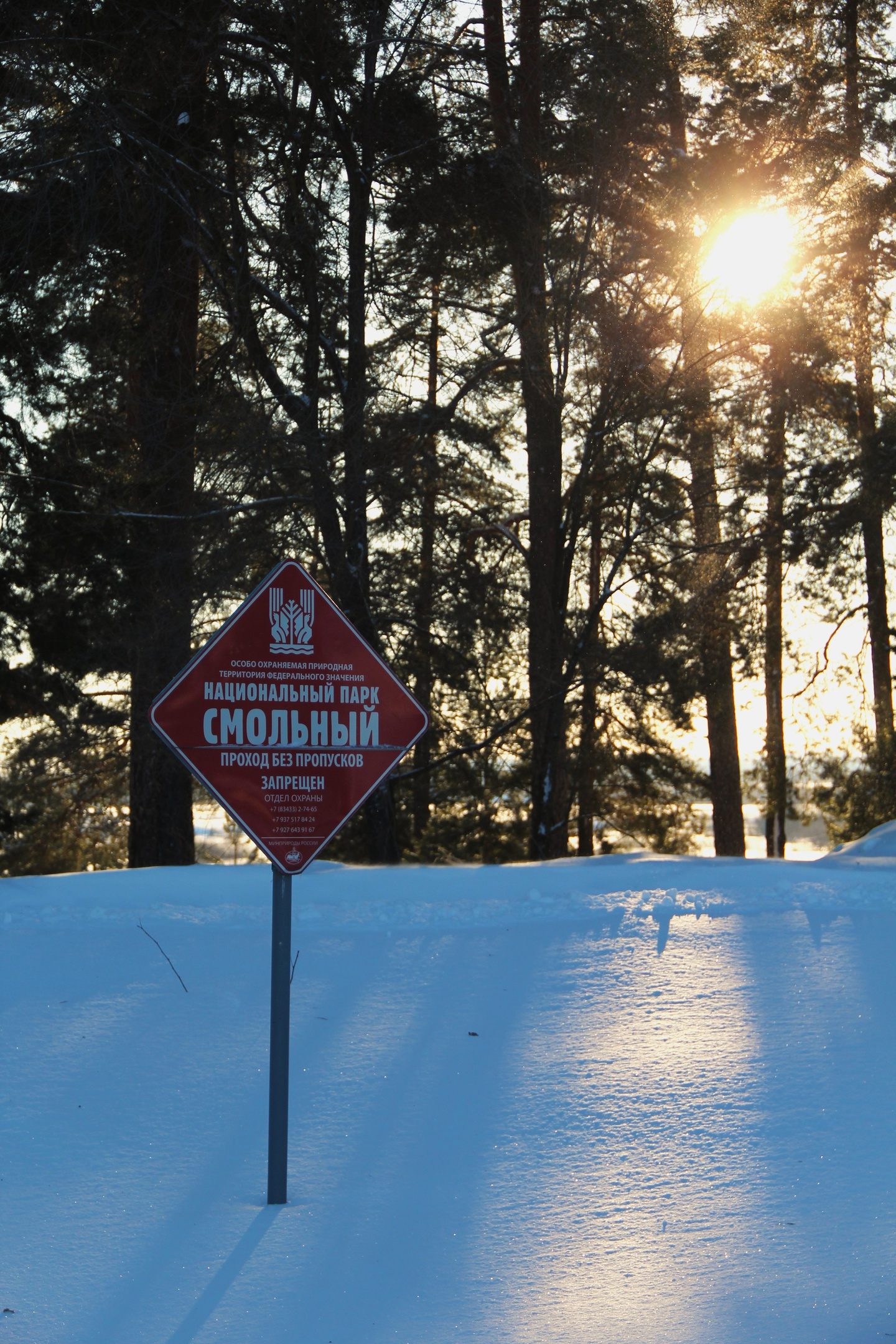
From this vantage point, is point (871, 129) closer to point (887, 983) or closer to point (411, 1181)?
point (887, 983)

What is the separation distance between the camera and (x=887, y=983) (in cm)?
596

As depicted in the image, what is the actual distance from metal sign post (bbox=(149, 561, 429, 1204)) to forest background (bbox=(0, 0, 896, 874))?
7.32m

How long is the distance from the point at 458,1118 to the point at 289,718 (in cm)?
166

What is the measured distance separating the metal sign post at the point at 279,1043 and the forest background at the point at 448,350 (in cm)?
764

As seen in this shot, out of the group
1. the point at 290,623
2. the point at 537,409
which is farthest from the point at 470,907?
the point at 537,409

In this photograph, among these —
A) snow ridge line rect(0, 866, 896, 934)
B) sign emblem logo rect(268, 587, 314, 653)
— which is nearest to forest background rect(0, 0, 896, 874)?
snow ridge line rect(0, 866, 896, 934)

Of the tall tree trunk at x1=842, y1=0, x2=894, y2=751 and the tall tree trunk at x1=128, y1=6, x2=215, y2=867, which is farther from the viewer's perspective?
the tall tree trunk at x1=842, y1=0, x2=894, y2=751

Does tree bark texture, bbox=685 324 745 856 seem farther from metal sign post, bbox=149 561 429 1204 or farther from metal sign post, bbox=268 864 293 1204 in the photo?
metal sign post, bbox=268 864 293 1204

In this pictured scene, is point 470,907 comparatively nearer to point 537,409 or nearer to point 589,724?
point 537,409

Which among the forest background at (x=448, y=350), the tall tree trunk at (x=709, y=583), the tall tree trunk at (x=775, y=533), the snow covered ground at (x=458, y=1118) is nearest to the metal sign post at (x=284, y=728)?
the snow covered ground at (x=458, y=1118)

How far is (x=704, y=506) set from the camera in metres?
14.3

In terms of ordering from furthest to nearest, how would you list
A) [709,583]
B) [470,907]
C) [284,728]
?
[709,583]
[470,907]
[284,728]

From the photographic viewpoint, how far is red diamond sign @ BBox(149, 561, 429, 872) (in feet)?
13.3

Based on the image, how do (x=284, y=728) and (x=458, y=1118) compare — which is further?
(x=458, y=1118)
